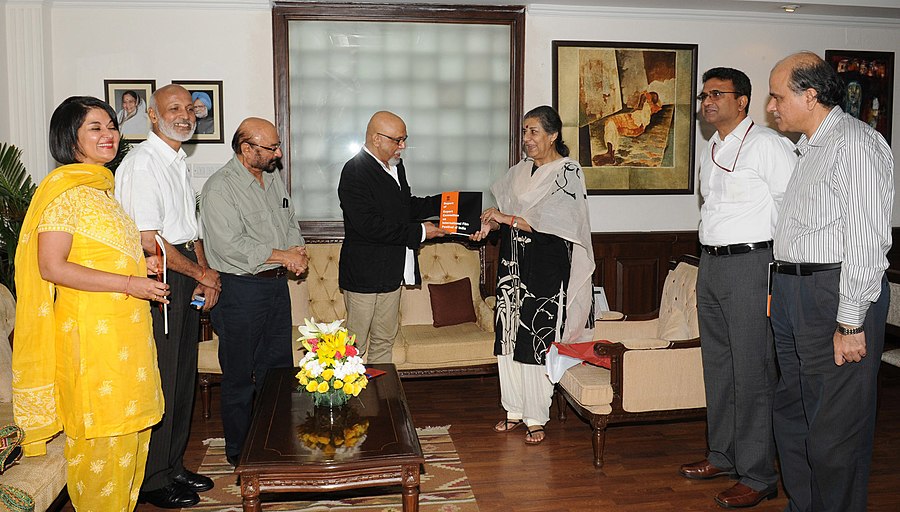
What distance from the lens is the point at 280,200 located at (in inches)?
163

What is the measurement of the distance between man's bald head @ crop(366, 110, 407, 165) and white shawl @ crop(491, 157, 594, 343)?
2.51ft

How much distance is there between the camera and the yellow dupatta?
8.66ft

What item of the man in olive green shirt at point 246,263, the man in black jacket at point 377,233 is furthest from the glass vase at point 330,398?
the man in black jacket at point 377,233

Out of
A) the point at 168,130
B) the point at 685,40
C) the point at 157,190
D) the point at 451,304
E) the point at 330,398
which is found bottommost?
the point at 330,398

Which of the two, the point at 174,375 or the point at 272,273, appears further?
the point at 272,273

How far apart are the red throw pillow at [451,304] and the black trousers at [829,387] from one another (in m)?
2.59

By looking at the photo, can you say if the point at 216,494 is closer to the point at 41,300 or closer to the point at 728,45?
the point at 41,300

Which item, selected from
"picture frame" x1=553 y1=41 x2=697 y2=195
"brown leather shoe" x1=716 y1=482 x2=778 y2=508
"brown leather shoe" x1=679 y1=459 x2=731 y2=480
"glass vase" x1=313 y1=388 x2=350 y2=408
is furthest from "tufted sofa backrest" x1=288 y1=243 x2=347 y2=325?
"brown leather shoe" x1=716 y1=482 x2=778 y2=508

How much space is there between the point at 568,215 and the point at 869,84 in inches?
141

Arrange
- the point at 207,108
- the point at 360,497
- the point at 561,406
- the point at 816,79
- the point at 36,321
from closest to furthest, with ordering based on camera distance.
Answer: the point at 36,321
the point at 816,79
the point at 360,497
the point at 561,406
the point at 207,108

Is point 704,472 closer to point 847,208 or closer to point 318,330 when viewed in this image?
point 847,208

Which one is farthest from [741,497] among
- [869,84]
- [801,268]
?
[869,84]

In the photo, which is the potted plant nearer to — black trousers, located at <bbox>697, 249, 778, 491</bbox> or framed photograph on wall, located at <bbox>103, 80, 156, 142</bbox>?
framed photograph on wall, located at <bbox>103, 80, 156, 142</bbox>

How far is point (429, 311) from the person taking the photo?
5.56m
